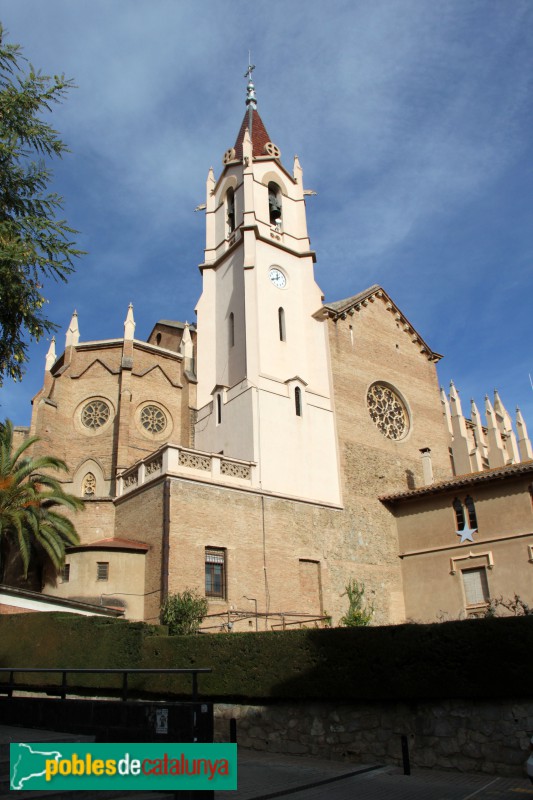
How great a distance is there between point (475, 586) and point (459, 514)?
2.77 metres

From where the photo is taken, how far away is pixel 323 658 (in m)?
13.0

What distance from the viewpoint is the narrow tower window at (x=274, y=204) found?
31.8 meters

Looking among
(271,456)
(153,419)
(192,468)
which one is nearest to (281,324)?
(271,456)

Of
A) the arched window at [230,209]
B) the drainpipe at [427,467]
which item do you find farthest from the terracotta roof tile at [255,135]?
the drainpipe at [427,467]

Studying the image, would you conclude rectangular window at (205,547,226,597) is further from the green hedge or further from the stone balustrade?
the green hedge

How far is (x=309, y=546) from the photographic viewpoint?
24.2 m

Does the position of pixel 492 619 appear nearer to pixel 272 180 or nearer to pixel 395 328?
pixel 395 328

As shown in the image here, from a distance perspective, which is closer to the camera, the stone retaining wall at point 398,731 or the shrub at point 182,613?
the stone retaining wall at point 398,731

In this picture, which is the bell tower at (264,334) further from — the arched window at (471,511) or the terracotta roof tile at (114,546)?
the arched window at (471,511)

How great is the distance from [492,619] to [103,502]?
53.3 feet

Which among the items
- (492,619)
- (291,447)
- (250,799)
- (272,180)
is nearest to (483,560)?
(291,447)

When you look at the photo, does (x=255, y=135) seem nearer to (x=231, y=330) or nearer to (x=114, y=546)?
(x=231, y=330)

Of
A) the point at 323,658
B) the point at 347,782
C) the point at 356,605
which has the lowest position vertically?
the point at 347,782

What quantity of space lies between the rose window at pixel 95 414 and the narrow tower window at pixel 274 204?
1198cm
